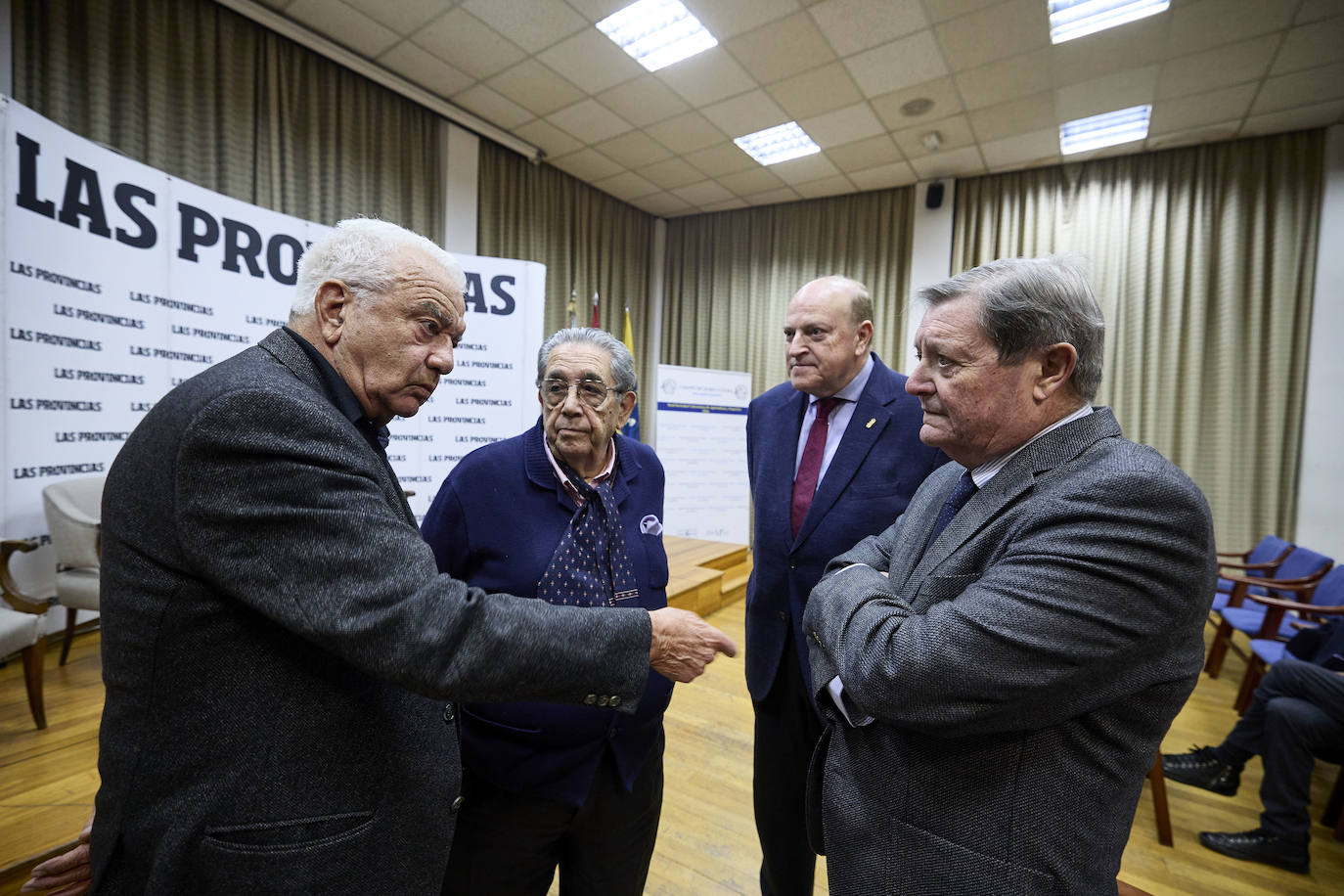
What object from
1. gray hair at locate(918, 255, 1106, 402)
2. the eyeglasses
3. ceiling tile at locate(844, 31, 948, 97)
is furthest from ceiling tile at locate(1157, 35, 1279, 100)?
the eyeglasses

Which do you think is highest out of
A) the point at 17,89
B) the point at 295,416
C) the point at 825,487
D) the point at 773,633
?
the point at 17,89

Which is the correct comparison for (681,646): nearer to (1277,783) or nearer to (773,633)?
(773,633)

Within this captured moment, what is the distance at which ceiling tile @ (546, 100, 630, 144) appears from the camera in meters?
4.52

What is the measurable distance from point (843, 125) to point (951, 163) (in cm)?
120

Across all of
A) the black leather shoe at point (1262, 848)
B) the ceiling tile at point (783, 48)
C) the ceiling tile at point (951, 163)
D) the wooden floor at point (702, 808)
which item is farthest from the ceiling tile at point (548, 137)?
the black leather shoe at point (1262, 848)

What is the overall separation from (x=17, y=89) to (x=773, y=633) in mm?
4341

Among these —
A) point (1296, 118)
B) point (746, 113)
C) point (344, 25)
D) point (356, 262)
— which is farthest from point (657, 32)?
point (1296, 118)

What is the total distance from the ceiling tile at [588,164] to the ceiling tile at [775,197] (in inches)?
58.2

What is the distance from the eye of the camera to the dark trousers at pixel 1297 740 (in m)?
2.04

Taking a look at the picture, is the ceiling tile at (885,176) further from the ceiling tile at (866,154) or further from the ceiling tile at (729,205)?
the ceiling tile at (729,205)

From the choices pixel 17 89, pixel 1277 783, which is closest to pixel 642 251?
pixel 17 89

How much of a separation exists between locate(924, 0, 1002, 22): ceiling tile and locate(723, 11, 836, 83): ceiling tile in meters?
0.60

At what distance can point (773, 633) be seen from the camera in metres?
1.54

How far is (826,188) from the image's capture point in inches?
229
